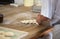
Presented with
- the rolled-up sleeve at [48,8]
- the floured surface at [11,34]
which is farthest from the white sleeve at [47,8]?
the floured surface at [11,34]

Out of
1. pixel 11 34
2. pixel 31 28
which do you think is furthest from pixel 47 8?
pixel 11 34

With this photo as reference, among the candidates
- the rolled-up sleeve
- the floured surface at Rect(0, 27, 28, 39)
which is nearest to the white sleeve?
the rolled-up sleeve

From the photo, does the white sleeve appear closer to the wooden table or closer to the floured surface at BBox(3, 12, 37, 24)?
the wooden table

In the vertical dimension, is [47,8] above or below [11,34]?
above

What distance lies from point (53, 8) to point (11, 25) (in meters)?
0.33

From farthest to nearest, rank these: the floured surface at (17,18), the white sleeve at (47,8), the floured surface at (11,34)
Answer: the floured surface at (17,18)
the white sleeve at (47,8)
the floured surface at (11,34)

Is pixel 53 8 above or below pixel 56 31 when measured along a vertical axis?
above

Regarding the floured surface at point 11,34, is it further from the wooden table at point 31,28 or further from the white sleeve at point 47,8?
the white sleeve at point 47,8

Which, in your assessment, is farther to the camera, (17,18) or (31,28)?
(17,18)

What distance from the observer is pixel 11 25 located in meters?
1.15

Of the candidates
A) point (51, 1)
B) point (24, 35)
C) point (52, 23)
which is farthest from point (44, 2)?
point (24, 35)

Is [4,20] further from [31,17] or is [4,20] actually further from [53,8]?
[53,8]

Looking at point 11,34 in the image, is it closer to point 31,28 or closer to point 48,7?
point 31,28

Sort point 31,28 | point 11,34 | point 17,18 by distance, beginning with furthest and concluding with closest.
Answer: point 17,18 < point 31,28 < point 11,34
